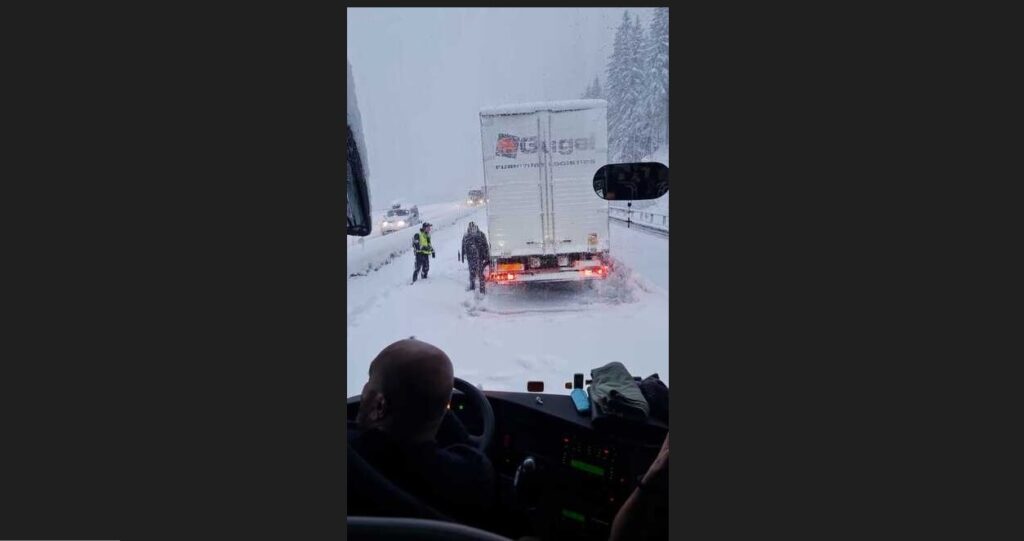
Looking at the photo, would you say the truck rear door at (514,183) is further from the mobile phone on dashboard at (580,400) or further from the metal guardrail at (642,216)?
the mobile phone on dashboard at (580,400)

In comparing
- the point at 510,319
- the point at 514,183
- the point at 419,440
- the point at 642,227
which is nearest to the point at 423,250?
the point at 510,319

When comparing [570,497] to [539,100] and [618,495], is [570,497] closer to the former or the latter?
[618,495]

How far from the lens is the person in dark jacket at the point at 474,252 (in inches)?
137

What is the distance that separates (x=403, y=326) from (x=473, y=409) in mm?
511

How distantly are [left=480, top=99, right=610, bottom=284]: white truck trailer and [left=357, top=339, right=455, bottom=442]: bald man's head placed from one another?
4.23 ft

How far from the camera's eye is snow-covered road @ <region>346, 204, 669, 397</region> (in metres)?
2.38

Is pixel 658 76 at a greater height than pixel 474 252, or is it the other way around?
pixel 658 76

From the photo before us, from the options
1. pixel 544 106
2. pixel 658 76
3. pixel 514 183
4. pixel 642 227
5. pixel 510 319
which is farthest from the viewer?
pixel 514 183

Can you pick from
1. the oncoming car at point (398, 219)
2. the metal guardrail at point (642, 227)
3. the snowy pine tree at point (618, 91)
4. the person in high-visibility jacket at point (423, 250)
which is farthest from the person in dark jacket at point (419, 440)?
the snowy pine tree at point (618, 91)

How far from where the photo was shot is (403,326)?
2557 millimetres

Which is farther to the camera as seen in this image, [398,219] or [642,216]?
[398,219]

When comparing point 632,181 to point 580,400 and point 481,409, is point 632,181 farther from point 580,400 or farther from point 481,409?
point 481,409

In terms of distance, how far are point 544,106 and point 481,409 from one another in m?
1.63

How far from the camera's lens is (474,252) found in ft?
11.8
